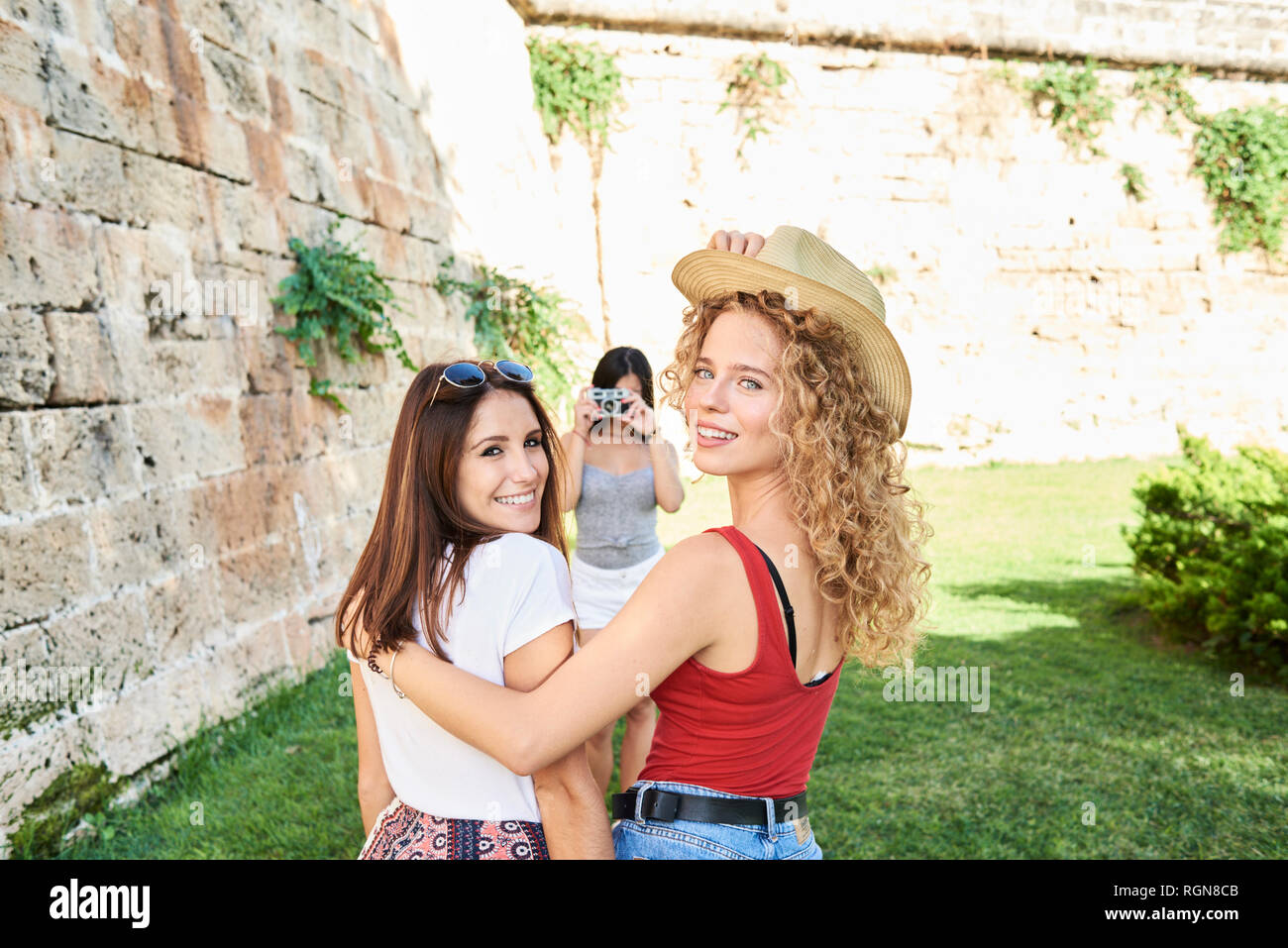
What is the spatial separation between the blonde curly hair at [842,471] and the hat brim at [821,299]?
0.02 meters

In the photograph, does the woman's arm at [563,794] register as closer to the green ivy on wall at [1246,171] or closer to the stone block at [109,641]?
the stone block at [109,641]

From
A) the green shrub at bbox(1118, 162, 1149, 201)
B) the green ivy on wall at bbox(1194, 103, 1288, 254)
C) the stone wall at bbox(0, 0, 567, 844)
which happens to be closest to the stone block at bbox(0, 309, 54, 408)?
the stone wall at bbox(0, 0, 567, 844)

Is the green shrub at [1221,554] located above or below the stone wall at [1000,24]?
below

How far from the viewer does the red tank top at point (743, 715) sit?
1.46 metres

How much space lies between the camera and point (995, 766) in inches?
158

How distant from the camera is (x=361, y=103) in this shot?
6.12 m

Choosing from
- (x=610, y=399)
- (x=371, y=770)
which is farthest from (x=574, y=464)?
(x=371, y=770)

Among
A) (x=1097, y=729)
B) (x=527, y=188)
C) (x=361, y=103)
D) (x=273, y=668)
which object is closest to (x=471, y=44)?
(x=527, y=188)

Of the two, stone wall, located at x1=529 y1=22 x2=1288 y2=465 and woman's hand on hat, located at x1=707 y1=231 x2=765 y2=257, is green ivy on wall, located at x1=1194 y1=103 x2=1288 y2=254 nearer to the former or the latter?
stone wall, located at x1=529 y1=22 x2=1288 y2=465

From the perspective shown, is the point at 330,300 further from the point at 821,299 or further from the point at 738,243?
the point at 821,299

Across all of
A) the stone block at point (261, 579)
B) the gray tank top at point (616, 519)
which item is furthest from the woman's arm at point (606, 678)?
the stone block at point (261, 579)

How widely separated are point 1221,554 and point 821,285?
4782 mm

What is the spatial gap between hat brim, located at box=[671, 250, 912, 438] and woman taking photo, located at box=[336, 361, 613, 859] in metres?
0.40

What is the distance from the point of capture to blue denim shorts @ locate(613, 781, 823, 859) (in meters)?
1.45
